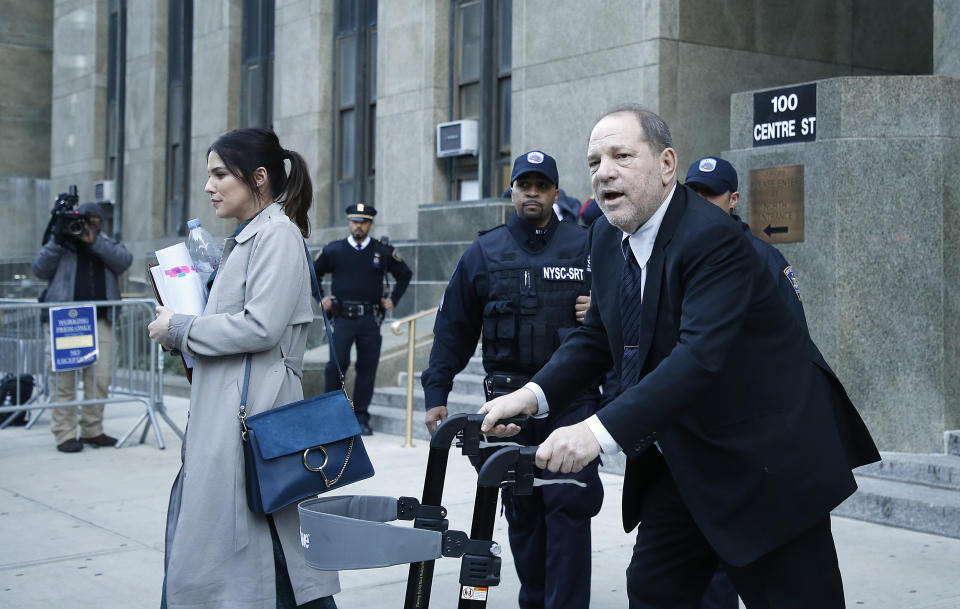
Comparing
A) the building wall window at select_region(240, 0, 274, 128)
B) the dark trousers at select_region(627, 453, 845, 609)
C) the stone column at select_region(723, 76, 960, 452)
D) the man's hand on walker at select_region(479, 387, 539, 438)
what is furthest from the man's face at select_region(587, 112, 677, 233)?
the building wall window at select_region(240, 0, 274, 128)

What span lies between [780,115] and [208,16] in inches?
637

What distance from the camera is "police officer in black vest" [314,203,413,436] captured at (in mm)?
11297

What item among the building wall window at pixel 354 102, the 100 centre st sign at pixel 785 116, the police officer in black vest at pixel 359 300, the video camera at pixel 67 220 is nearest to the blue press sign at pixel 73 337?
the video camera at pixel 67 220

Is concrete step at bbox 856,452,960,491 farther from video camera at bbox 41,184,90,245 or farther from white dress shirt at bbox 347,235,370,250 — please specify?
video camera at bbox 41,184,90,245

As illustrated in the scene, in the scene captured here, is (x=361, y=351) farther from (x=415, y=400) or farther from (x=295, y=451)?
(x=295, y=451)

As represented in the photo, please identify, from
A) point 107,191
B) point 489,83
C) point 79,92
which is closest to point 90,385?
point 489,83

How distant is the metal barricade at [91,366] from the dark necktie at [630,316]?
7401 mm

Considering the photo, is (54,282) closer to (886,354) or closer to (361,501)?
(886,354)

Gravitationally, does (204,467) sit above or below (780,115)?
below

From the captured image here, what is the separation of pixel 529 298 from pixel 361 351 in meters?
6.37

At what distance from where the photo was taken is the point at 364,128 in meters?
19.1

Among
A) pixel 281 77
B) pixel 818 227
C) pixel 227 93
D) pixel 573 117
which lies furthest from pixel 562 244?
pixel 227 93

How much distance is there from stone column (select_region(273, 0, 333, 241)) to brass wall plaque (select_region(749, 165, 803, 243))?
37.8 feet

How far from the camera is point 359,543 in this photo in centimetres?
256
